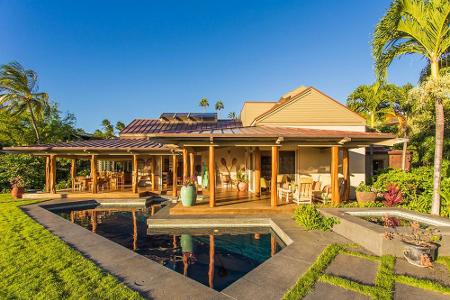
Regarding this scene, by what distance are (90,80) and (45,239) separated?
31873 mm

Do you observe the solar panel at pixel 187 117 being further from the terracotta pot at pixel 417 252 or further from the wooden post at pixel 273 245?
the terracotta pot at pixel 417 252

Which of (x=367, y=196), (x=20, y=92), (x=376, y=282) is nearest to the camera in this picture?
(x=376, y=282)

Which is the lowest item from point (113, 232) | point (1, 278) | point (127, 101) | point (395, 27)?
point (113, 232)

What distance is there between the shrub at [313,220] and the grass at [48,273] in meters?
5.59

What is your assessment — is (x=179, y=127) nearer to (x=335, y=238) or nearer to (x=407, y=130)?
(x=335, y=238)

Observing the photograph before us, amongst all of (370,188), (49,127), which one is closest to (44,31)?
(49,127)

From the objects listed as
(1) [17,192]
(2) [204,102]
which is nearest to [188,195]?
(1) [17,192]

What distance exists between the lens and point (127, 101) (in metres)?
36.5

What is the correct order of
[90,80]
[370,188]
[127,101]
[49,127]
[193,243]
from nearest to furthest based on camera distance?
[193,243] → [370,188] → [49,127] → [90,80] → [127,101]

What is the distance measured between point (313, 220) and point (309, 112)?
823cm

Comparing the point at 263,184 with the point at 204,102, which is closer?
the point at 263,184

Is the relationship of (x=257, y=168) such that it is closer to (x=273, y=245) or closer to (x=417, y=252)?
(x=273, y=245)

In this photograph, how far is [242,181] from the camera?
587 inches

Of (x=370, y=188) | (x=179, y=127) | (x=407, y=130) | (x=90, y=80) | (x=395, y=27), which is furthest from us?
(x=90, y=80)
